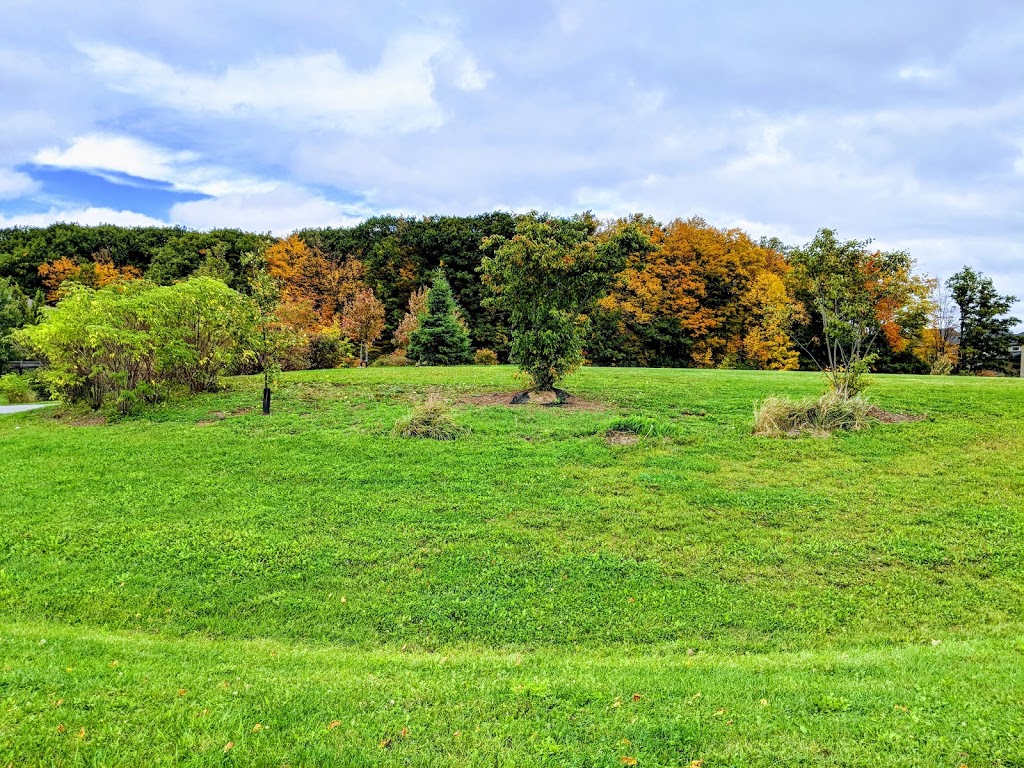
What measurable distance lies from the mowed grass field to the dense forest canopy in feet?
61.7

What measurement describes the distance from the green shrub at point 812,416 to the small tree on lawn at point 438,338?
16370 millimetres

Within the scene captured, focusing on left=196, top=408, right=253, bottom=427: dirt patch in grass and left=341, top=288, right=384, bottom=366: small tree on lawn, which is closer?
left=196, top=408, right=253, bottom=427: dirt patch in grass

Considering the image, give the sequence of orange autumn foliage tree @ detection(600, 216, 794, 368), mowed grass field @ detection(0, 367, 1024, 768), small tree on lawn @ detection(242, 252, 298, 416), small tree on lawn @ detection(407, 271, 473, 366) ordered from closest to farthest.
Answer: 1. mowed grass field @ detection(0, 367, 1024, 768)
2. small tree on lawn @ detection(242, 252, 298, 416)
3. small tree on lawn @ detection(407, 271, 473, 366)
4. orange autumn foliage tree @ detection(600, 216, 794, 368)

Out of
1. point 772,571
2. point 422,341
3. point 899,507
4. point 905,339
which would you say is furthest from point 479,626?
point 905,339

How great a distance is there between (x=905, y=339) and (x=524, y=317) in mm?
25314

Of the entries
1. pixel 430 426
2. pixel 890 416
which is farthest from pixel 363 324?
pixel 890 416

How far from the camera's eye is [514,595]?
5.32 meters

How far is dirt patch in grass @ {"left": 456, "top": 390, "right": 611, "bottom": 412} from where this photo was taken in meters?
11.7

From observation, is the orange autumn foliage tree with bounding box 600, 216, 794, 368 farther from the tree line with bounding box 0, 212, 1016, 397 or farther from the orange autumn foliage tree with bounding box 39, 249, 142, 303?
the orange autumn foliage tree with bounding box 39, 249, 142, 303

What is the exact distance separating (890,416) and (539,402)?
6.53m

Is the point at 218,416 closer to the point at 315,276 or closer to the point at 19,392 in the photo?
the point at 19,392

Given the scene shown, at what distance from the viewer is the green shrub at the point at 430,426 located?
31.4 feet

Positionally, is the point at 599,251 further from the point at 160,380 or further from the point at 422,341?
the point at 422,341

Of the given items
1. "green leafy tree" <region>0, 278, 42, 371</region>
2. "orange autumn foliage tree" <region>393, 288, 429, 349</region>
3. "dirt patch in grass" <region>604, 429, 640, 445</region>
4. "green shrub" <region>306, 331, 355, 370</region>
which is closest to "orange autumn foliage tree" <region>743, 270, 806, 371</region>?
"orange autumn foliage tree" <region>393, 288, 429, 349</region>
